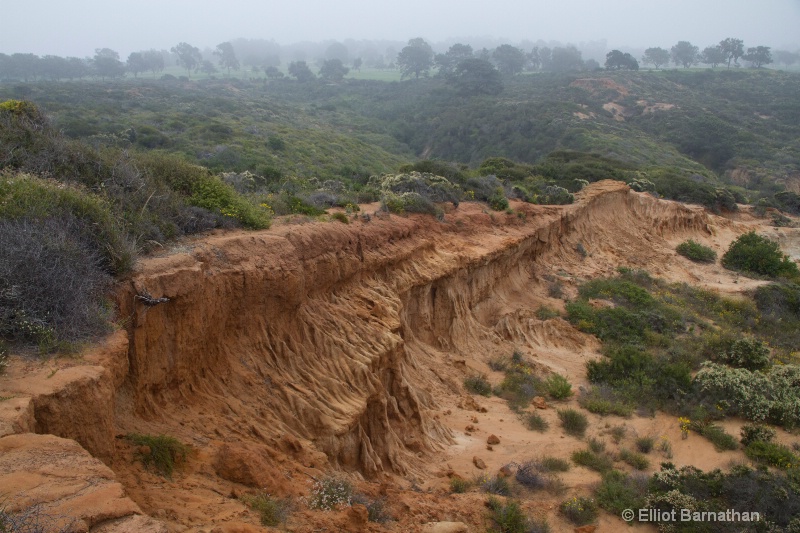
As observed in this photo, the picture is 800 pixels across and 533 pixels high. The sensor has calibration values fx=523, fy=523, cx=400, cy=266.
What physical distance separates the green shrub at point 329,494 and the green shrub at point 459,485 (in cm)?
274

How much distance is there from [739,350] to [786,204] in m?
24.2

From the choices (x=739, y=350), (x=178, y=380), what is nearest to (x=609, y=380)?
(x=739, y=350)

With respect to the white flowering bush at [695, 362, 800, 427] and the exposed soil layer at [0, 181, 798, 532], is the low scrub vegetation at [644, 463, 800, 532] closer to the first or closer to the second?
the exposed soil layer at [0, 181, 798, 532]

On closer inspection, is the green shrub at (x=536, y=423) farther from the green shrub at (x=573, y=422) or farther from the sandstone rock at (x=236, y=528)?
the sandstone rock at (x=236, y=528)

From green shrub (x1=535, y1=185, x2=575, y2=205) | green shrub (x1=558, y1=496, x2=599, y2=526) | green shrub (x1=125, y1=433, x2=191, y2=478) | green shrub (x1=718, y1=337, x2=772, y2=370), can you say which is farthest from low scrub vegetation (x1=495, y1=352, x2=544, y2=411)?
green shrub (x1=535, y1=185, x2=575, y2=205)

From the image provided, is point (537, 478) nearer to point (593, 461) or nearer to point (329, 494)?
point (593, 461)

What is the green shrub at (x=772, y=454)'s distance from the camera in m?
9.75

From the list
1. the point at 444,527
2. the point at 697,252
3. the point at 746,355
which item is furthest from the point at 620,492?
the point at 697,252

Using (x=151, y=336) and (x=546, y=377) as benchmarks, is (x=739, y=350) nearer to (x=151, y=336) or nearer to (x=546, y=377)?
(x=546, y=377)

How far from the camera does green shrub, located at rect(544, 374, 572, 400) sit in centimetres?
1319

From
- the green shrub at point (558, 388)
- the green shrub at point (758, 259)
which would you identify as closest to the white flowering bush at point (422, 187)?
the green shrub at point (558, 388)

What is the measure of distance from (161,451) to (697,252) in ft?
84.0

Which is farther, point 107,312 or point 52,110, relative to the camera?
point 52,110

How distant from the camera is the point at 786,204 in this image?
1288 inches
